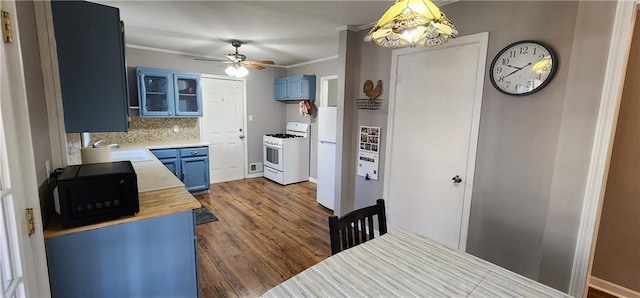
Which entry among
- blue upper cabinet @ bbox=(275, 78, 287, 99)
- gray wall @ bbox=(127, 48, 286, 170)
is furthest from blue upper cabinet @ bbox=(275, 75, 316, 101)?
gray wall @ bbox=(127, 48, 286, 170)

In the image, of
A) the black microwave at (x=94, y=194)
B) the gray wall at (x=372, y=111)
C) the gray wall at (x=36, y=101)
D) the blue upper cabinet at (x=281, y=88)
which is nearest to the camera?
the gray wall at (x=36, y=101)

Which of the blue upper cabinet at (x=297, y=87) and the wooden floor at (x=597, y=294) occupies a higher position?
the blue upper cabinet at (x=297, y=87)

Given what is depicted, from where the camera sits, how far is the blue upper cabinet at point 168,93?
4039mm

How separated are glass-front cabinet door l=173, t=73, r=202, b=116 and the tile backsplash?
330 mm

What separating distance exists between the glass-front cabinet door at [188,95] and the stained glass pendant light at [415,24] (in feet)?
12.7

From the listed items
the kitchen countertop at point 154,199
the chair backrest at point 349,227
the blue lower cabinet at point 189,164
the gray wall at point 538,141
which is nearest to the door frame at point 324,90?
the blue lower cabinet at point 189,164

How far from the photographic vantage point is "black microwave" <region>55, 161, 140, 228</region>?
1.36 m

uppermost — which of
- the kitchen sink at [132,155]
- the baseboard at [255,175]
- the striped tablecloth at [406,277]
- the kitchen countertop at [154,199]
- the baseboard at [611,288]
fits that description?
the kitchen sink at [132,155]

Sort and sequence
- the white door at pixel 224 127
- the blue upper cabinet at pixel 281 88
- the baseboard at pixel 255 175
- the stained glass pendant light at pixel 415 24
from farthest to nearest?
1. the baseboard at pixel 255 175
2. the blue upper cabinet at pixel 281 88
3. the white door at pixel 224 127
4. the stained glass pendant light at pixel 415 24

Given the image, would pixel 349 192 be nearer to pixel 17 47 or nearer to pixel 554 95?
pixel 554 95

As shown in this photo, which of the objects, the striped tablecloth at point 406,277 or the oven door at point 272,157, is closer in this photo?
the striped tablecloth at point 406,277

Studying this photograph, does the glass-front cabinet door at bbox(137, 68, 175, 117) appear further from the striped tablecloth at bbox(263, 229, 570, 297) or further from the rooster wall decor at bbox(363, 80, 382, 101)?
the striped tablecloth at bbox(263, 229, 570, 297)

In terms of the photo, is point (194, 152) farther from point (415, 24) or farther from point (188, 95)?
point (415, 24)

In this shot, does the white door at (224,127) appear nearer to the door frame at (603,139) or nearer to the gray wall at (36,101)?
the gray wall at (36,101)
